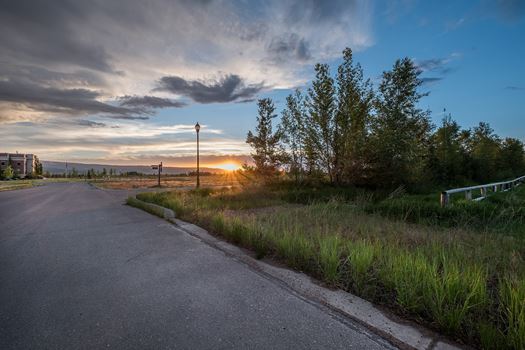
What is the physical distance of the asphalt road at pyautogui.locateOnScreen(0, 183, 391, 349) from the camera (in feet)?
7.04

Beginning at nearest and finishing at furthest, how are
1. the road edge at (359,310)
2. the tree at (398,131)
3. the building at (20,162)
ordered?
1. the road edge at (359,310)
2. the tree at (398,131)
3. the building at (20,162)

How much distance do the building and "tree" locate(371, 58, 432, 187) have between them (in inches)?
5006

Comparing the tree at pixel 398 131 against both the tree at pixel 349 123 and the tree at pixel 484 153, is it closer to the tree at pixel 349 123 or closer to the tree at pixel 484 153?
the tree at pixel 349 123

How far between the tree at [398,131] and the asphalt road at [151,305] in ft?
39.9

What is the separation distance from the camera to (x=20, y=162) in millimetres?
104938

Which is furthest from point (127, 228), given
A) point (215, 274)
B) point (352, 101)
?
point (352, 101)

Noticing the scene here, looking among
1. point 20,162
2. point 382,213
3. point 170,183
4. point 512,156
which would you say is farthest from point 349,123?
point 20,162

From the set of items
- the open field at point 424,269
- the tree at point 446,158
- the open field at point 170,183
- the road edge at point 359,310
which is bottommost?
the open field at point 170,183

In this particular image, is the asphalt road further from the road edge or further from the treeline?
the treeline

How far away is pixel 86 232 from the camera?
20.4ft

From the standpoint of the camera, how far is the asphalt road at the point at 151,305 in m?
2.15

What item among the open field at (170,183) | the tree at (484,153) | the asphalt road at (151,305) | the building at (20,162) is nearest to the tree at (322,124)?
the open field at (170,183)

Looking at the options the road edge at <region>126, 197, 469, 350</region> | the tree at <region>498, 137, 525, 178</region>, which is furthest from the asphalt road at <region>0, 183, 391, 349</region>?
the tree at <region>498, 137, 525, 178</region>

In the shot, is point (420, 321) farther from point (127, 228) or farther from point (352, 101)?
point (352, 101)
